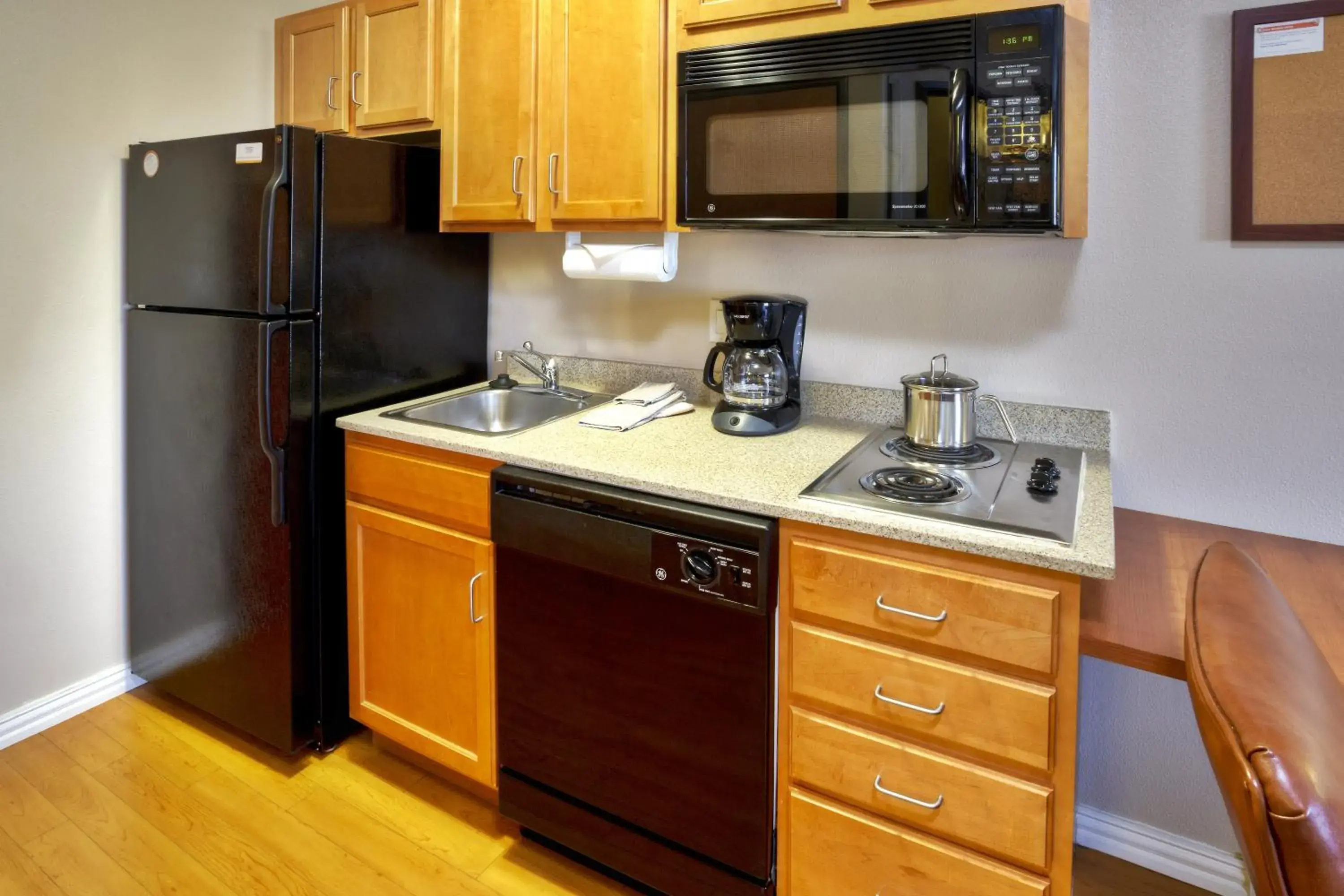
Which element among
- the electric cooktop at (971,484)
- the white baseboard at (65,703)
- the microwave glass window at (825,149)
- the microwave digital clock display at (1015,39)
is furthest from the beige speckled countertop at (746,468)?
the white baseboard at (65,703)

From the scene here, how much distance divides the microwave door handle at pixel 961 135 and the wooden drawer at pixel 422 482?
3.35 feet

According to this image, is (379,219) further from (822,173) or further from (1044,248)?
(1044,248)

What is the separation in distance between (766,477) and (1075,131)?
0.83 m

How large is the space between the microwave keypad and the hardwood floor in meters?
1.37

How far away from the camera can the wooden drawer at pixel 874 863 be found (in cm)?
127

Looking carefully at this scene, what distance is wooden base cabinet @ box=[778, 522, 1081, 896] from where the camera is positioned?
1197mm

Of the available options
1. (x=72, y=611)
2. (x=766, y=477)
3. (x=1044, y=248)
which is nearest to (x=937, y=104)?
(x=1044, y=248)

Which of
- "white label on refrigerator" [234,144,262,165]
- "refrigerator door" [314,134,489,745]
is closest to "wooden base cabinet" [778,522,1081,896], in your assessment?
"refrigerator door" [314,134,489,745]

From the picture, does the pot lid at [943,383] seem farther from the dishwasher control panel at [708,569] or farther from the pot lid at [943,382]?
the dishwasher control panel at [708,569]

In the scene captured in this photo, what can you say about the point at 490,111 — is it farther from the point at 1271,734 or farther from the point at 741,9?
the point at 1271,734

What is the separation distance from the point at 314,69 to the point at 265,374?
102 centimetres

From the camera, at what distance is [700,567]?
1406mm

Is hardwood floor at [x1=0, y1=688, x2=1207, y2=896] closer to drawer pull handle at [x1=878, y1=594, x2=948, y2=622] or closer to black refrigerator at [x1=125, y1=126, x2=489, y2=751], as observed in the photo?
black refrigerator at [x1=125, y1=126, x2=489, y2=751]

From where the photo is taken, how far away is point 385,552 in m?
1.94
